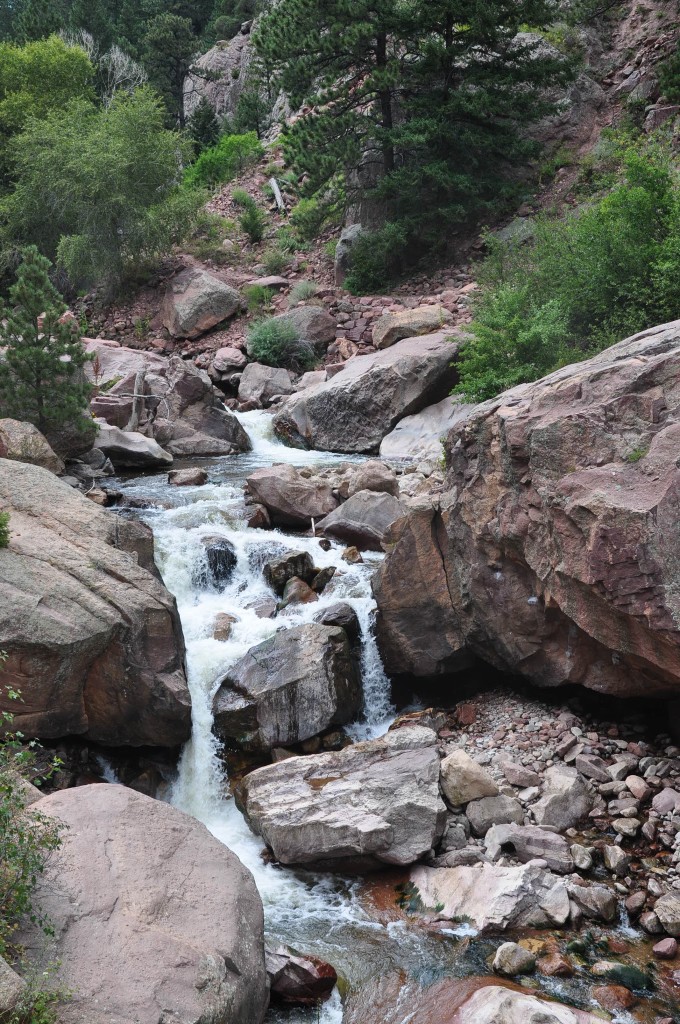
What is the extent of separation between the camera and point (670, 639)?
24.3ft

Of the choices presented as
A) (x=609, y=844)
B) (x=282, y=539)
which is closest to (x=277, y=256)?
(x=282, y=539)

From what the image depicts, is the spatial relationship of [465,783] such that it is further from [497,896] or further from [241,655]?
[241,655]

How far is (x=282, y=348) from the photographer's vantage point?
74.5ft

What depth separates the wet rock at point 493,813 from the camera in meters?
8.12

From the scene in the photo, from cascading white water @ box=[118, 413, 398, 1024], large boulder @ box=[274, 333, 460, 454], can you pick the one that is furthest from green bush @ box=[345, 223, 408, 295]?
cascading white water @ box=[118, 413, 398, 1024]

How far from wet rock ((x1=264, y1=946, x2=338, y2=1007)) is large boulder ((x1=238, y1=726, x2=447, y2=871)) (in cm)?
145

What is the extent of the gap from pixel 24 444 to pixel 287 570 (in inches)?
189

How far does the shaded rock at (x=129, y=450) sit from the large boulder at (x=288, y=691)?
7906 millimetres

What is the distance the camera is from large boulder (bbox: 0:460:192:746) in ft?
28.2

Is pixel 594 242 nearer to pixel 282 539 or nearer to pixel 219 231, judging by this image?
pixel 282 539

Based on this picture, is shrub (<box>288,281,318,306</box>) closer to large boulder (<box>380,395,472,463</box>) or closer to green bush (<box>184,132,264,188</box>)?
large boulder (<box>380,395,472,463</box>)

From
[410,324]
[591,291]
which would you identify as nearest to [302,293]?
[410,324]

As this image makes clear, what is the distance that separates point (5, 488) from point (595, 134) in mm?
20947

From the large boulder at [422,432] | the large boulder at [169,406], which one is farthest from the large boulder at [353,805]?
the large boulder at [169,406]
